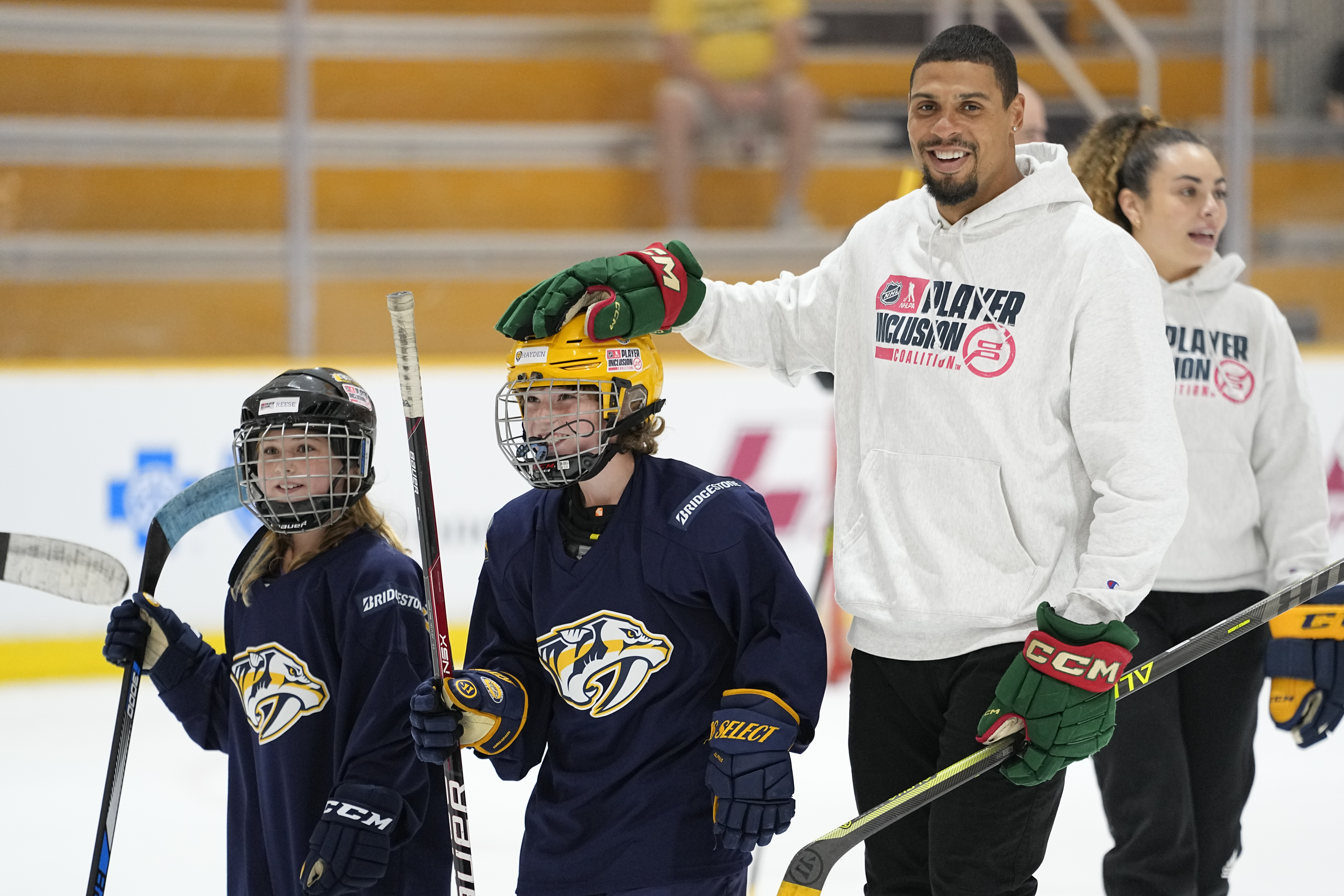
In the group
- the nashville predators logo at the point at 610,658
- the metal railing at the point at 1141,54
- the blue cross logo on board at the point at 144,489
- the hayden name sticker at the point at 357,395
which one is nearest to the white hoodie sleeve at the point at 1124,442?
the nashville predators logo at the point at 610,658

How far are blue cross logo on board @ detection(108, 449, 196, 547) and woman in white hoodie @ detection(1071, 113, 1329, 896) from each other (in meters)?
3.39

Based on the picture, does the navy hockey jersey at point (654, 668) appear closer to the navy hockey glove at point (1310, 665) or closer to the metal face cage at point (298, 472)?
the metal face cage at point (298, 472)

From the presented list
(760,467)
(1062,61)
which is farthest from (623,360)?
(1062,61)

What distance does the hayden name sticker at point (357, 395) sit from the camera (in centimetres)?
208

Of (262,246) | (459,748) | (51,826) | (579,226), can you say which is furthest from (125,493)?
(459,748)

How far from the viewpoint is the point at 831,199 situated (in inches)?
225

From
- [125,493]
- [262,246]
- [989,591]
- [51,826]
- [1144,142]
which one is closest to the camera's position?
[989,591]

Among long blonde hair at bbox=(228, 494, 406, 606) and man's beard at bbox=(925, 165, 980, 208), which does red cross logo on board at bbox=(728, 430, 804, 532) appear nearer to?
long blonde hair at bbox=(228, 494, 406, 606)

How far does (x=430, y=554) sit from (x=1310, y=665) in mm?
1329

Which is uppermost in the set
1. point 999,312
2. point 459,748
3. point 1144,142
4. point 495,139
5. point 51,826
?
point 495,139

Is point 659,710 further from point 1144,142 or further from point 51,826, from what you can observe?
point 51,826

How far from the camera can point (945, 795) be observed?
176 centimetres

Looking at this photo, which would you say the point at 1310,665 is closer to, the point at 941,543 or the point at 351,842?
the point at 941,543

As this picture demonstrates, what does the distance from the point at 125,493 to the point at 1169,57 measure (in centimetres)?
400
